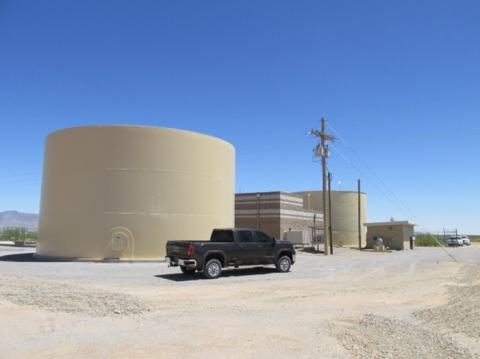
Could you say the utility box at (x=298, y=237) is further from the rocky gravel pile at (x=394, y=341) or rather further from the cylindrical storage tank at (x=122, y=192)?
the rocky gravel pile at (x=394, y=341)

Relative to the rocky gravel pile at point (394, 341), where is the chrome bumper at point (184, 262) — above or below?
above

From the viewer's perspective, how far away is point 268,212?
150 ft

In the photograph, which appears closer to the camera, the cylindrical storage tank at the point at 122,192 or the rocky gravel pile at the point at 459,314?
the rocky gravel pile at the point at 459,314

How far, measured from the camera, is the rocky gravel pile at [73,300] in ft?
31.4

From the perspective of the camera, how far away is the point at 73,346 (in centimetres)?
708

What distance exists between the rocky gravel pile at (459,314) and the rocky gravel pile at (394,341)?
1.82 ft

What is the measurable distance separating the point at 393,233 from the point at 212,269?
36.1 metres

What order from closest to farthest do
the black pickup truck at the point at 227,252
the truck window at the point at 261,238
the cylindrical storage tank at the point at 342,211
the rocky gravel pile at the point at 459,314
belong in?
the rocky gravel pile at the point at 459,314 < the black pickup truck at the point at 227,252 < the truck window at the point at 261,238 < the cylindrical storage tank at the point at 342,211

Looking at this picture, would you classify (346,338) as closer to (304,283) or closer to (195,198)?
(304,283)

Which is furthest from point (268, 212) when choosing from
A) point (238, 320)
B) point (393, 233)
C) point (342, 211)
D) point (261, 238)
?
point (238, 320)

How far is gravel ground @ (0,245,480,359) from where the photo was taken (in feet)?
22.9

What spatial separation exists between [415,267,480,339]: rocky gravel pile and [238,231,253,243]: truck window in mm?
7660

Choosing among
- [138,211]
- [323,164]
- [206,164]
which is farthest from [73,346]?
[323,164]

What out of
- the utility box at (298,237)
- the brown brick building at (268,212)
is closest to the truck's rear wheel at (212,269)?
the utility box at (298,237)
